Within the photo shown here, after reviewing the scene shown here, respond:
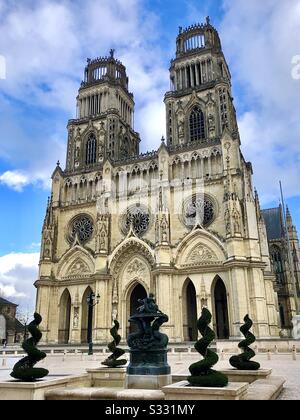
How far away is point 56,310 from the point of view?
39.5m

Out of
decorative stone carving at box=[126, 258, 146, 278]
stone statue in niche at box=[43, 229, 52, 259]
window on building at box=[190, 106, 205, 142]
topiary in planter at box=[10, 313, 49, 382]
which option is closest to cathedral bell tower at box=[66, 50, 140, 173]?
stone statue in niche at box=[43, 229, 52, 259]

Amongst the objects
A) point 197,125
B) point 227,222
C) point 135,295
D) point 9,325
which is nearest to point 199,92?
point 197,125

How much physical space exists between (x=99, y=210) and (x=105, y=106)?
16.0 meters

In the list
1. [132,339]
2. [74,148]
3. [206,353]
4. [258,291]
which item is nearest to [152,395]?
[206,353]

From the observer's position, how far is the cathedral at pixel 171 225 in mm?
33875

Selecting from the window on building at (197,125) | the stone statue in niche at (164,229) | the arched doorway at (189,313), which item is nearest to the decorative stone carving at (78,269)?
the stone statue in niche at (164,229)

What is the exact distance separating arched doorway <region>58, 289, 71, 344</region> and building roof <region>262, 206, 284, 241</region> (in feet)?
110

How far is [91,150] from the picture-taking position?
4738cm

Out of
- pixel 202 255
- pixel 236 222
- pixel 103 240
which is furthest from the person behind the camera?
pixel 103 240

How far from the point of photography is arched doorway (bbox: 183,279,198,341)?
114 ft

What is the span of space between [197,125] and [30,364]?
36.1 meters

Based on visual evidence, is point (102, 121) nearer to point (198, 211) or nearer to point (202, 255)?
point (198, 211)

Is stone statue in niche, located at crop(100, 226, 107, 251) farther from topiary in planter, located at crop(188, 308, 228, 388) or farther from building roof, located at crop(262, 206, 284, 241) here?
building roof, located at crop(262, 206, 284, 241)
